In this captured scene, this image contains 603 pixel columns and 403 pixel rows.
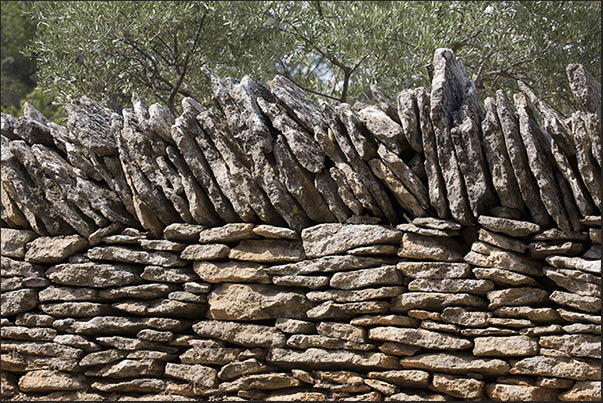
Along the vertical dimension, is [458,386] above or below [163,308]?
Result: below

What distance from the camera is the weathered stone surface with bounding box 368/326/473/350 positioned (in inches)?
191

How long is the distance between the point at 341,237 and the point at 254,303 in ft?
2.81

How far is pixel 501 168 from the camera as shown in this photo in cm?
471

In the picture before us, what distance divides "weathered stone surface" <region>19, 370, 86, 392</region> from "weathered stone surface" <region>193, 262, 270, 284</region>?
1420 millimetres

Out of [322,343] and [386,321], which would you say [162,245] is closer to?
[322,343]

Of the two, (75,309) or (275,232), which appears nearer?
(275,232)

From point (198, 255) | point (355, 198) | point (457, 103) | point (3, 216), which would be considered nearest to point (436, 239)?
point (355, 198)

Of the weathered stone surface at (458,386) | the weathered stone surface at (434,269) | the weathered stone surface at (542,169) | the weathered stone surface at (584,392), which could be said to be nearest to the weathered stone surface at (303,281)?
the weathered stone surface at (434,269)

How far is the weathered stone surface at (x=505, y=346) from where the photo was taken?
468 centimetres

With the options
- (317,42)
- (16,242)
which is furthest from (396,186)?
(317,42)

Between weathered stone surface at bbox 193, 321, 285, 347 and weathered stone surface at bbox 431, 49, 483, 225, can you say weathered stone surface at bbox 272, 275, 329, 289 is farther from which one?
weathered stone surface at bbox 431, 49, 483, 225

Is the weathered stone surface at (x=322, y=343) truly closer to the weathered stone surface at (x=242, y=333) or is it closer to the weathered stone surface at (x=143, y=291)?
the weathered stone surface at (x=242, y=333)

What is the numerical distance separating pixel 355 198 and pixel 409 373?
1.29 m

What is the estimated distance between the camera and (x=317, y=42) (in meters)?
8.68
